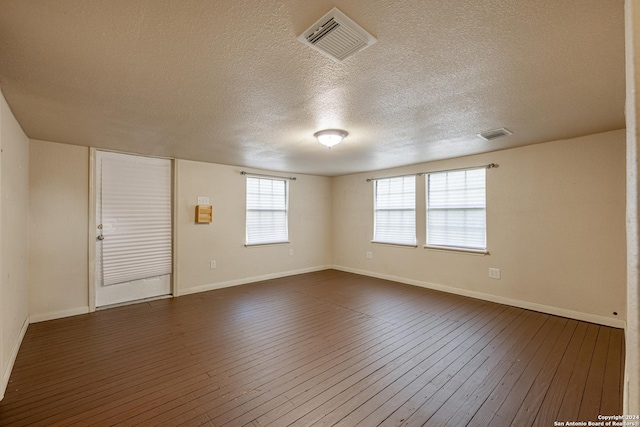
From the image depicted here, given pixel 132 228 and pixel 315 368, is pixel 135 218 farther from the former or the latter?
pixel 315 368

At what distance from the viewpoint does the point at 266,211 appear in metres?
5.88

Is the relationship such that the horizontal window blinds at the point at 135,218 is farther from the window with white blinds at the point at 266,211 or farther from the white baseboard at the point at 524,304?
the white baseboard at the point at 524,304

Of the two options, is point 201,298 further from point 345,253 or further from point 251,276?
point 345,253

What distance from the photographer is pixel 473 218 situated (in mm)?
4562

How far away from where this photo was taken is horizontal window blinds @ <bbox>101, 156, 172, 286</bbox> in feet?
13.5

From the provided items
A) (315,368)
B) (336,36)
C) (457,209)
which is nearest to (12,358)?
(315,368)

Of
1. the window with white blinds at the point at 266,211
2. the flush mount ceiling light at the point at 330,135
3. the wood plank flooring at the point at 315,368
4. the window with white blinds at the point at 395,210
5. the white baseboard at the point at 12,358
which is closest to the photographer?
the wood plank flooring at the point at 315,368

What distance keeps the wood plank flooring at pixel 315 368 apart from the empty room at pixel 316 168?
→ 24 millimetres

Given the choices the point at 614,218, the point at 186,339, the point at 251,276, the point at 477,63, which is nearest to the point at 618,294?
the point at 614,218

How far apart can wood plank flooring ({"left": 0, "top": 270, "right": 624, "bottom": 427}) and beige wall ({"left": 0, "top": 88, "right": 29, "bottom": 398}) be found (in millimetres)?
244

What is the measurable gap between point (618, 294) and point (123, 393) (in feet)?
16.8

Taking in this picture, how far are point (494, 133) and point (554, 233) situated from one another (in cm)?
165

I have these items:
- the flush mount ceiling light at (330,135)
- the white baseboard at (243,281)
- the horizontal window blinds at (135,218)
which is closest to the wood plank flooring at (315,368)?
the horizontal window blinds at (135,218)

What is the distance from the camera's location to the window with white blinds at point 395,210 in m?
5.43
